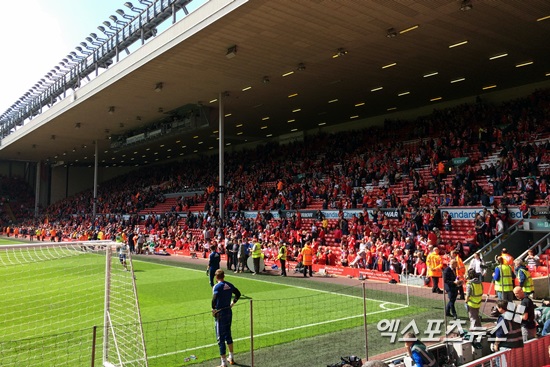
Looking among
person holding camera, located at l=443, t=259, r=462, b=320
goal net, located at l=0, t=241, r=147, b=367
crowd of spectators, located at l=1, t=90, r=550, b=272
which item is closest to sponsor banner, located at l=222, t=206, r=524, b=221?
crowd of spectators, located at l=1, t=90, r=550, b=272

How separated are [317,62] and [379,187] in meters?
8.45

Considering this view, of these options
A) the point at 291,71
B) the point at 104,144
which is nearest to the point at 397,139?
the point at 291,71

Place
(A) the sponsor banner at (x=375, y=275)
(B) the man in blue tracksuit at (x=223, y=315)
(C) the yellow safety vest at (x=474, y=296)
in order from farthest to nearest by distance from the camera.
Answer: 1. (A) the sponsor banner at (x=375, y=275)
2. (C) the yellow safety vest at (x=474, y=296)
3. (B) the man in blue tracksuit at (x=223, y=315)

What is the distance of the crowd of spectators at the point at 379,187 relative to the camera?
19781mm

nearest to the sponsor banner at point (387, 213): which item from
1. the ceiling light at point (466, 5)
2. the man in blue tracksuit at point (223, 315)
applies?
the ceiling light at point (466, 5)

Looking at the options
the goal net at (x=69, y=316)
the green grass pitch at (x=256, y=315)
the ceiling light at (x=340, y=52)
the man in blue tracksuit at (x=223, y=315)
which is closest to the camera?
the man in blue tracksuit at (x=223, y=315)

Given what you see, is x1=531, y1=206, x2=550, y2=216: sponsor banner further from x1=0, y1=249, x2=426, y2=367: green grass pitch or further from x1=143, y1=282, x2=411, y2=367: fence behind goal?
x1=0, y1=249, x2=426, y2=367: green grass pitch

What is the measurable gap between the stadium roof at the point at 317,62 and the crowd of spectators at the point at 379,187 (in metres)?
2.47

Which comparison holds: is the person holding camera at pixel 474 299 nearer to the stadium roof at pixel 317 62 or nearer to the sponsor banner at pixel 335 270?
the sponsor banner at pixel 335 270

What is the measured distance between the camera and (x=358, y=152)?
32.9 meters

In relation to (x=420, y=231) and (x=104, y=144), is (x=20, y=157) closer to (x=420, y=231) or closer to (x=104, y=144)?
(x=104, y=144)

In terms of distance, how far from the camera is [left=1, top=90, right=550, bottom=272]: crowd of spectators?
19781 mm

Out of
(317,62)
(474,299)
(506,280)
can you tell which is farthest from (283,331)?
(317,62)

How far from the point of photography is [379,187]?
26562mm
